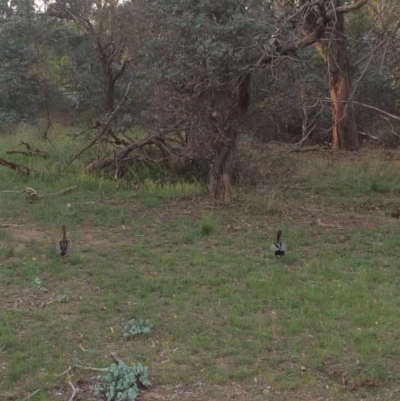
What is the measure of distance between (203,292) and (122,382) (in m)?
1.97

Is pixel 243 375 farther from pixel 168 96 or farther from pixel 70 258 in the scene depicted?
pixel 168 96

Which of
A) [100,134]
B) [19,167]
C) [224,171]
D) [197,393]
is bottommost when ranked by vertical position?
[197,393]

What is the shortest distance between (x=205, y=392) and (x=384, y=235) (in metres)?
4.42

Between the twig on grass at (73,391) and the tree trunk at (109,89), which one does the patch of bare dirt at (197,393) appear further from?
the tree trunk at (109,89)

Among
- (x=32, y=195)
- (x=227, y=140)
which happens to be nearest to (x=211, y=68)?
(x=227, y=140)

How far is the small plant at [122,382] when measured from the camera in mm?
3994

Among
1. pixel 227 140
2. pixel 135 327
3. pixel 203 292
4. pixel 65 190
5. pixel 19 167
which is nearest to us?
pixel 135 327

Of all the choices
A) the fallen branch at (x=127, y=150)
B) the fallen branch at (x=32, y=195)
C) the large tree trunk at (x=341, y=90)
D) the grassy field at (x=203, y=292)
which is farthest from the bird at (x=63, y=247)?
the large tree trunk at (x=341, y=90)

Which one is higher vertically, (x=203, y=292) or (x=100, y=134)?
(x=100, y=134)

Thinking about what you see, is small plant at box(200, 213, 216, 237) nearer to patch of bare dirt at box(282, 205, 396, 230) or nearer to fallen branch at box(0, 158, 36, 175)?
patch of bare dirt at box(282, 205, 396, 230)

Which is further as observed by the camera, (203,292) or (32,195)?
(32,195)

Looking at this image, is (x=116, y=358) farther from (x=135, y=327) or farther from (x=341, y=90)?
(x=341, y=90)

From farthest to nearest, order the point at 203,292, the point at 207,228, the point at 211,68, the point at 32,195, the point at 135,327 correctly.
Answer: the point at 32,195, the point at 211,68, the point at 207,228, the point at 203,292, the point at 135,327

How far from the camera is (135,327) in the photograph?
16.5 ft
